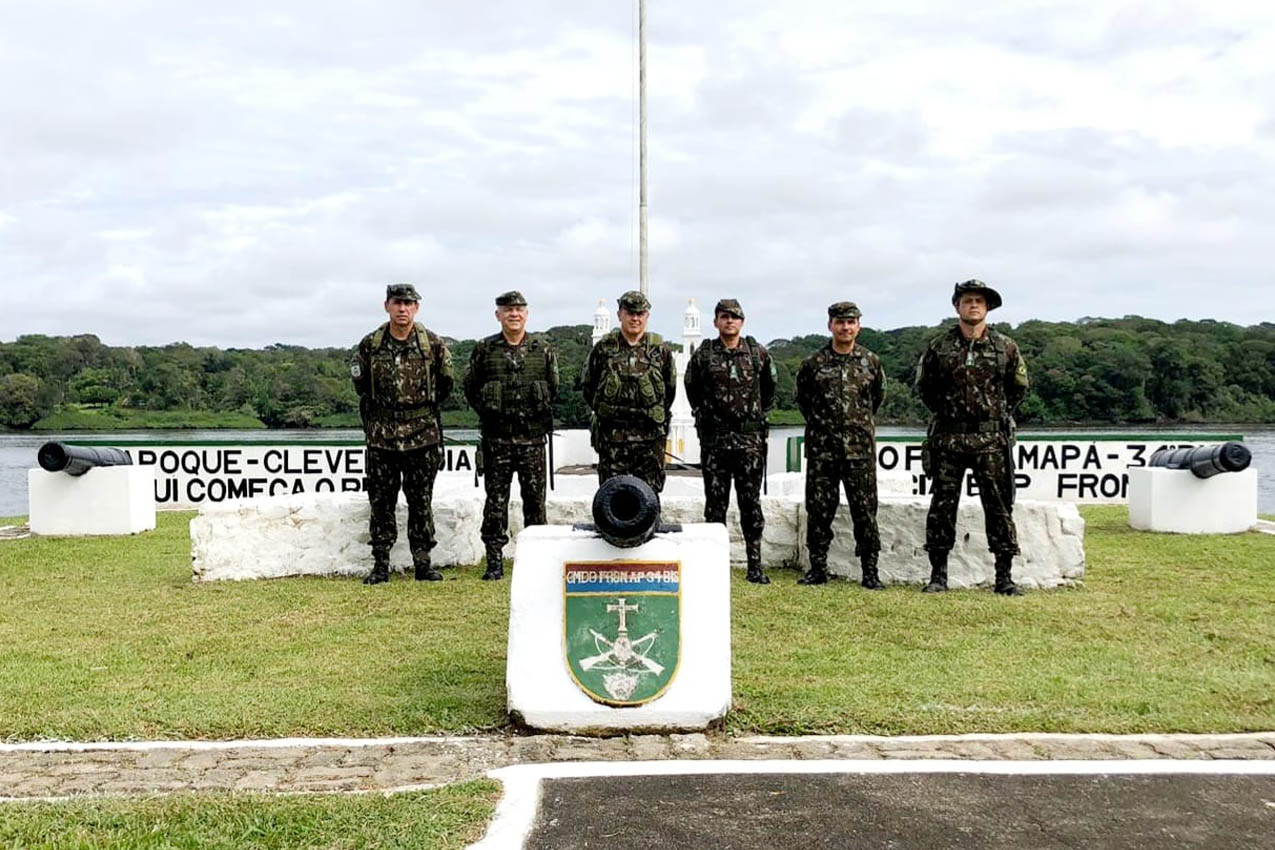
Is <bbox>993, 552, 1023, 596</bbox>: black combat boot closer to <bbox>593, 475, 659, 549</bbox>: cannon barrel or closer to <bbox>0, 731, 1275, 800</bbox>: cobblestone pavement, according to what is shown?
<bbox>0, 731, 1275, 800</bbox>: cobblestone pavement

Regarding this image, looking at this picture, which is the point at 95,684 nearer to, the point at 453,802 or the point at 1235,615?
the point at 453,802

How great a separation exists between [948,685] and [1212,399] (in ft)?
112

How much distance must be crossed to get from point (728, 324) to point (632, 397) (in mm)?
748

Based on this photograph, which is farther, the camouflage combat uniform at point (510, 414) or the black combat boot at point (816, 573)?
the camouflage combat uniform at point (510, 414)

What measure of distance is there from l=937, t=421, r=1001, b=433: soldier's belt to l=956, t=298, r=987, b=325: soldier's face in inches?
23.8

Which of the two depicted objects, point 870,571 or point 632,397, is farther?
point 870,571

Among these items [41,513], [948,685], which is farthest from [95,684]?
[41,513]

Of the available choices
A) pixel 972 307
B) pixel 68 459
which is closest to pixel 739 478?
pixel 972 307

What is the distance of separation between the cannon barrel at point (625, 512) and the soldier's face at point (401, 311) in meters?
3.43

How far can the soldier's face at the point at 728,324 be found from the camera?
691 cm

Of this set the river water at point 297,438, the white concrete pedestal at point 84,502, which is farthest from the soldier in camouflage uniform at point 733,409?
the white concrete pedestal at point 84,502

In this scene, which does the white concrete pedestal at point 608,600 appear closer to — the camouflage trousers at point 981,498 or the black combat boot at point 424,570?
the camouflage trousers at point 981,498

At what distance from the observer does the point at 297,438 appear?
14.3m

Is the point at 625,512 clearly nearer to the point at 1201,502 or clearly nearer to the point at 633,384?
the point at 633,384
